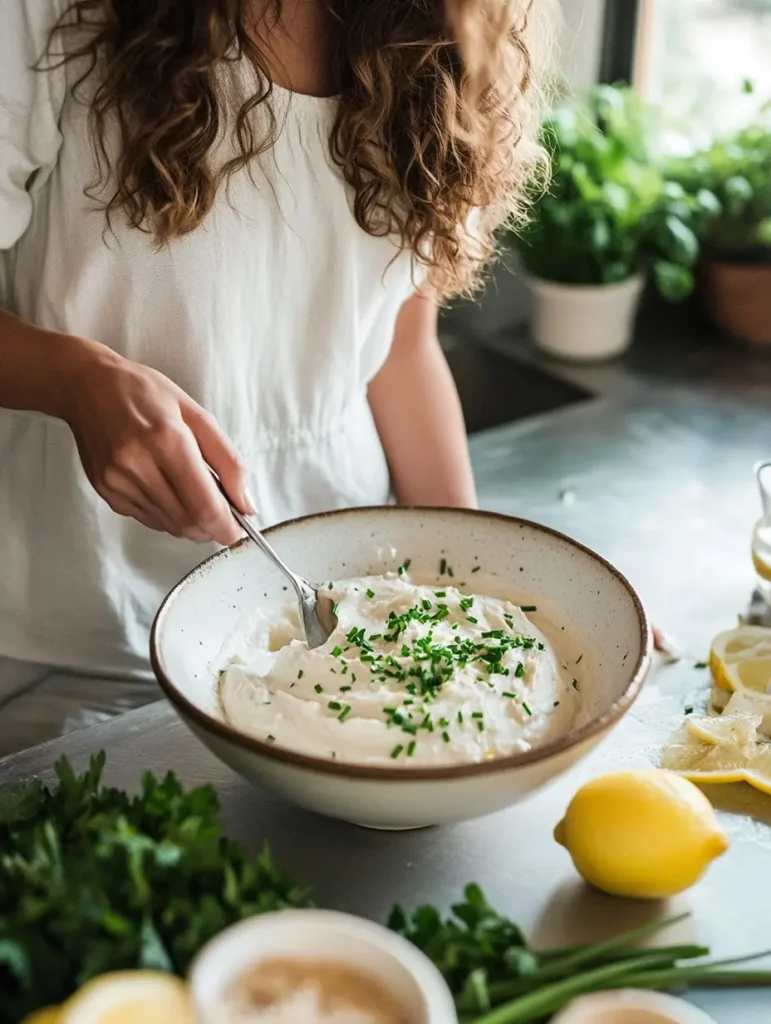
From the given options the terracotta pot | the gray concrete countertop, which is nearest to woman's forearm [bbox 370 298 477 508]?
the gray concrete countertop

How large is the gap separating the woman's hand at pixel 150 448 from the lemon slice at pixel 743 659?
50 centimetres

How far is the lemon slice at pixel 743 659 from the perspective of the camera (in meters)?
1.21

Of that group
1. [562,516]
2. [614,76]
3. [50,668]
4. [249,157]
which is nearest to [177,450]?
[249,157]

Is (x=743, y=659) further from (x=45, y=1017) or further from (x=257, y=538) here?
(x=45, y=1017)

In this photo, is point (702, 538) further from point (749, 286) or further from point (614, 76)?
point (614, 76)

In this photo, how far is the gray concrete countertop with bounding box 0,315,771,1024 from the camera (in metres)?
0.97

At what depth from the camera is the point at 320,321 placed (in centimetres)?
134

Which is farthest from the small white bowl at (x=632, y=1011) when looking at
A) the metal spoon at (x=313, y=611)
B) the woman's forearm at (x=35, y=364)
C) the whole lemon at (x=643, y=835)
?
the woman's forearm at (x=35, y=364)

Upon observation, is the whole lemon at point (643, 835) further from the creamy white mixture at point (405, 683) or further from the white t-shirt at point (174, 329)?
the white t-shirt at point (174, 329)

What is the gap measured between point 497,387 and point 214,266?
3.85 feet

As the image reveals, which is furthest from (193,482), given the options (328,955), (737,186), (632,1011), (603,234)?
(737,186)

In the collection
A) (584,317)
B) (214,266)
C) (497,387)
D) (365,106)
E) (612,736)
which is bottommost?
(497,387)

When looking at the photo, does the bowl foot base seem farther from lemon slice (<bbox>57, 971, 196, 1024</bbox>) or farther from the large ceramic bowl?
lemon slice (<bbox>57, 971, 196, 1024</bbox>)

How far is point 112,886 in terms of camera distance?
788 millimetres
